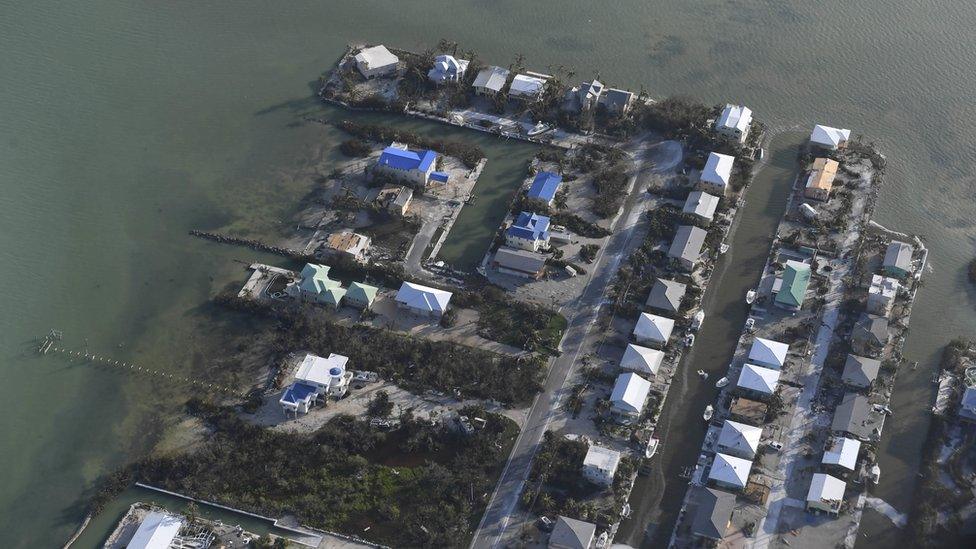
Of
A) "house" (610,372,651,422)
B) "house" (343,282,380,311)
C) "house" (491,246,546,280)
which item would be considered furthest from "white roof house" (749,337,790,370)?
"house" (343,282,380,311)

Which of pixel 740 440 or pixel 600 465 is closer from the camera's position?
pixel 600 465

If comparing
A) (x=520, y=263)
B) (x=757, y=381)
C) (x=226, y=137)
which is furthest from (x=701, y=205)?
(x=226, y=137)

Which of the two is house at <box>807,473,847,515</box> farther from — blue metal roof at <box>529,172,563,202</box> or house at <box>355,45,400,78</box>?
house at <box>355,45,400,78</box>

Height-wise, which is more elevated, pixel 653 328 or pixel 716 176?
pixel 716 176

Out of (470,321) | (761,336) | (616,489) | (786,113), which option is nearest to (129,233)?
(470,321)

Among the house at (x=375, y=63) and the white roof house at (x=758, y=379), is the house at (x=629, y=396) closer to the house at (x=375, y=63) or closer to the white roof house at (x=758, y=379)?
the white roof house at (x=758, y=379)

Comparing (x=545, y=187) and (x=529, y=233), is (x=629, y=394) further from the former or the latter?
(x=545, y=187)

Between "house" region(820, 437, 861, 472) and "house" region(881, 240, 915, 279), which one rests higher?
"house" region(881, 240, 915, 279)
